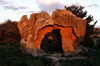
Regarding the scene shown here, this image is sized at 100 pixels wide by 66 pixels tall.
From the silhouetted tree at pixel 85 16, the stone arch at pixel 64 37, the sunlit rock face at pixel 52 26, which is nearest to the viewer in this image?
the sunlit rock face at pixel 52 26

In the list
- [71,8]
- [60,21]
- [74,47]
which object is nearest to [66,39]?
[74,47]

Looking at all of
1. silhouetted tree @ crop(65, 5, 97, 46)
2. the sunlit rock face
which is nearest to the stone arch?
the sunlit rock face

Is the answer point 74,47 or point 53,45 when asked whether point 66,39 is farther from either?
point 53,45

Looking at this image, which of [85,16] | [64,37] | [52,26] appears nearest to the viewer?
[52,26]

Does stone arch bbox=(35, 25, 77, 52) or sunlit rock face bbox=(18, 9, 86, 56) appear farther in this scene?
stone arch bbox=(35, 25, 77, 52)

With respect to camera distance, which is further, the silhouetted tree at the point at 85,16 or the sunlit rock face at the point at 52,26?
the silhouetted tree at the point at 85,16

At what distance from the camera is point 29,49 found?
35.2ft

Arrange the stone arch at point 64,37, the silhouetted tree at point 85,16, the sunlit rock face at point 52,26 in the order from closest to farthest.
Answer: the sunlit rock face at point 52,26, the stone arch at point 64,37, the silhouetted tree at point 85,16

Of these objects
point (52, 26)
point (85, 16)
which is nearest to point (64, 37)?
point (52, 26)

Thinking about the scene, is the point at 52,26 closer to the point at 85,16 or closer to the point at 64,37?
the point at 64,37

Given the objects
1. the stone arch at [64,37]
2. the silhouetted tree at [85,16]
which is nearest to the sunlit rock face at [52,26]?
the stone arch at [64,37]

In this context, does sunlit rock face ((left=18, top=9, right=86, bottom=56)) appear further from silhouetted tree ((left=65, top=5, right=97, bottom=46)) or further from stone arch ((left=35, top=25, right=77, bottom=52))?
silhouetted tree ((left=65, top=5, right=97, bottom=46))

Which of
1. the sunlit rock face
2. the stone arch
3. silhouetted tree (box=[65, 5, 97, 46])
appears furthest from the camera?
silhouetted tree (box=[65, 5, 97, 46])

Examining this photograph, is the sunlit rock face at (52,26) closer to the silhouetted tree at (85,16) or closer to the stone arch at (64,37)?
the stone arch at (64,37)
